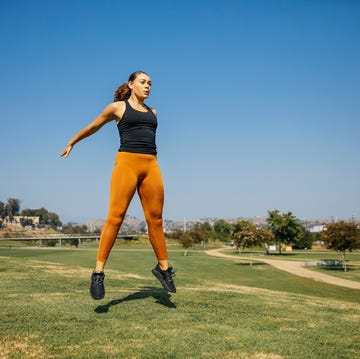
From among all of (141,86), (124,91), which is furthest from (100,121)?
(141,86)

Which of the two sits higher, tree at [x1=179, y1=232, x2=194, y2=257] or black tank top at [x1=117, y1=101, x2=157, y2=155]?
black tank top at [x1=117, y1=101, x2=157, y2=155]

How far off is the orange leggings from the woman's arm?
534 mm

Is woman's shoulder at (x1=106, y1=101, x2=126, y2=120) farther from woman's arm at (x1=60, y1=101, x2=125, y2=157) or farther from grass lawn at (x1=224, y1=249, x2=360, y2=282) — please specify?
grass lawn at (x1=224, y1=249, x2=360, y2=282)

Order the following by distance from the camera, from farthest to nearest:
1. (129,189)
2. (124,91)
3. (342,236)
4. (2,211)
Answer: (2,211) → (342,236) → (124,91) → (129,189)

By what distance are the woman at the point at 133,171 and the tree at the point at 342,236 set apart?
44379 mm

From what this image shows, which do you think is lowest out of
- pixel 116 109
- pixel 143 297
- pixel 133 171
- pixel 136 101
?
pixel 143 297

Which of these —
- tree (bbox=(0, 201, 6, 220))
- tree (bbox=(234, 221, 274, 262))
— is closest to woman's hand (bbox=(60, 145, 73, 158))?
tree (bbox=(234, 221, 274, 262))

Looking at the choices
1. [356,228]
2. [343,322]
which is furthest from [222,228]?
[343,322]

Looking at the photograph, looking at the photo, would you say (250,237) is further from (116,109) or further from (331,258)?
(116,109)

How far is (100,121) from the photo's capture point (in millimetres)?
5441

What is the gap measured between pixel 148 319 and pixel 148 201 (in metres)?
1.60

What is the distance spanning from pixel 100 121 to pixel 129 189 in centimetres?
109

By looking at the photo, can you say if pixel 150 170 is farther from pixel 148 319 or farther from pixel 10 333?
pixel 10 333

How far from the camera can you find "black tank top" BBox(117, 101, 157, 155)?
5.32 m
